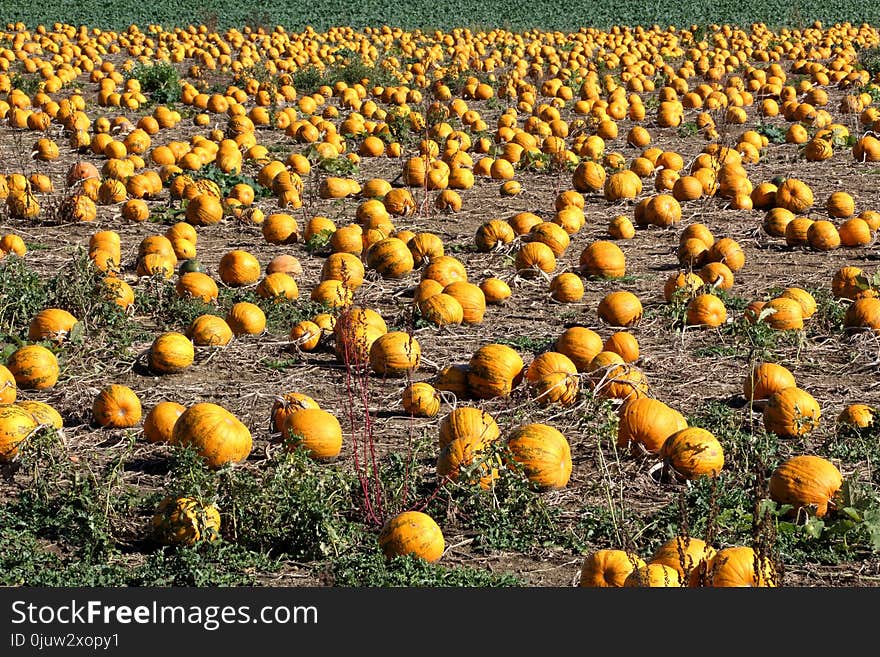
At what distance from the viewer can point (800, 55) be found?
75.8ft

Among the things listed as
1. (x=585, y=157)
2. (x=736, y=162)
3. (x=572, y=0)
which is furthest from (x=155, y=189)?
(x=572, y=0)

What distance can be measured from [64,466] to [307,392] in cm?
179

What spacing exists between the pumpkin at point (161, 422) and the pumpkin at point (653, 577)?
2934mm

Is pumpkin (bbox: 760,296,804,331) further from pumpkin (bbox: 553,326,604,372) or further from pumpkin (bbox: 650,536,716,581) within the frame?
pumpkin (bbox: 650,536,716,581)

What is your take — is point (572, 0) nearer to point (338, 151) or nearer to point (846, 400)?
point (338, 151)

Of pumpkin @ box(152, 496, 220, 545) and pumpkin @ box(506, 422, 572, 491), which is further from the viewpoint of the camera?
pumpkin @ box(506, 422, 572, 491)

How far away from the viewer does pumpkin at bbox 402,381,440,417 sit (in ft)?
21.9

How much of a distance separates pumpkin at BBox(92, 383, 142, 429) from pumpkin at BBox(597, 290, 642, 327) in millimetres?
3419

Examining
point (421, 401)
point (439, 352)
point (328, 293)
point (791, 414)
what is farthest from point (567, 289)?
point (791, 414)

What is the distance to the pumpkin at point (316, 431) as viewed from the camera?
5.98 meters

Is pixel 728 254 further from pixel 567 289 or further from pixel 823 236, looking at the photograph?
pixel 567 289

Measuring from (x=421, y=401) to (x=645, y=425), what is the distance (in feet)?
Answer: 4.53

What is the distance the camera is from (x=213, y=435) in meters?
5.85

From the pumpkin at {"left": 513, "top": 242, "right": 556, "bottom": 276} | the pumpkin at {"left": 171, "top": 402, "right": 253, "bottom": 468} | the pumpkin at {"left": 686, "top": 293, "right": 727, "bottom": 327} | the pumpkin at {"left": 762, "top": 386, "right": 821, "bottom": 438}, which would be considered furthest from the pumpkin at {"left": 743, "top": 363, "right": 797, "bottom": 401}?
the pumpkin at {"left": 171, "top": 402, "right": 253, "bottom": 468}
